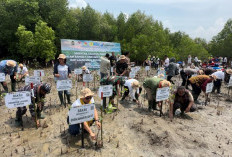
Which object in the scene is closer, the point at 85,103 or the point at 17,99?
the point at 85,103

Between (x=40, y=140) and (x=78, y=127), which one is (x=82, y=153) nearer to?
(x=78, y=127)

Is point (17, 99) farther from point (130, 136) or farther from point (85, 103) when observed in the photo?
point (130, 136)

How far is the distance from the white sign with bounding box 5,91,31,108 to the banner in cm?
775

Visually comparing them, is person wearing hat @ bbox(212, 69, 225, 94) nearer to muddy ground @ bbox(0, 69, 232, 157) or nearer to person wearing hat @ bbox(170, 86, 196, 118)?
muddy ground @ bbox(0, 69, 232, 157)

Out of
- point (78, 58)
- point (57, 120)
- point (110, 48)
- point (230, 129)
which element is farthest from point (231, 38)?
point (57, 120)

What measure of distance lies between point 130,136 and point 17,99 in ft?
8.78

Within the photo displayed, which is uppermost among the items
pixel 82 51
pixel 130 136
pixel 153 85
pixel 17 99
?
pixel 82 51

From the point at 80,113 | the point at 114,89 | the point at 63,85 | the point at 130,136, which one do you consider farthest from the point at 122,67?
the point at 80,113

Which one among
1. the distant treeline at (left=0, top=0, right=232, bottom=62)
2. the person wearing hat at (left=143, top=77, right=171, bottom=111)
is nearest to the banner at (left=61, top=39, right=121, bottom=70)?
the distant treeline at (left=0, top=0, right=232, bottom=62)

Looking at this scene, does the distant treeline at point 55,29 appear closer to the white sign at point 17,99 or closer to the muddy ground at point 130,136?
the muddy ground at point 130,136

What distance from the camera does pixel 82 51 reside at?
12797 mm

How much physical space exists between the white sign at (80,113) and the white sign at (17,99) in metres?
1.51

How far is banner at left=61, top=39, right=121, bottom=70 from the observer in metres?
12.1

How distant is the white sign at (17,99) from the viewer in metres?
3.44
